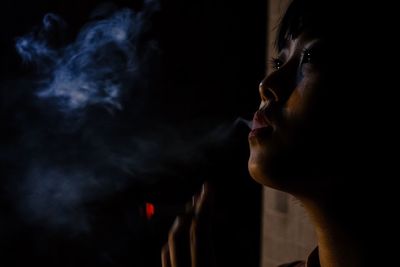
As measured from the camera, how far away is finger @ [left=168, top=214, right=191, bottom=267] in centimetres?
179

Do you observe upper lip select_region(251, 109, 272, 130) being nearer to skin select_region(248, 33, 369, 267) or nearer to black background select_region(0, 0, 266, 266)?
skin select_region(248, 33, 369, 267)

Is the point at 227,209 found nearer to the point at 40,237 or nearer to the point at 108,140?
the point at 108,140

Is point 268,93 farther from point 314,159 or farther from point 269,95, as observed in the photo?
point 314,159

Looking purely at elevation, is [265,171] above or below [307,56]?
below

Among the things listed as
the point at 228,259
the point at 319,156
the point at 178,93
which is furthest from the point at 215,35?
the point at 319,156

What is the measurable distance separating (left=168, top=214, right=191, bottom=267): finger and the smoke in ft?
10.4

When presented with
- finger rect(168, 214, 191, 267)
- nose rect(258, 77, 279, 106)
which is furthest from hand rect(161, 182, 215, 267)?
nose rect(258, 77, 279, 106)

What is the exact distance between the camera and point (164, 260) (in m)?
1.95

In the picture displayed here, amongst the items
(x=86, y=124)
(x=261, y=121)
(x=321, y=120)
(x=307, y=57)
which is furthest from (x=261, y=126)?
(x=86, y=124)

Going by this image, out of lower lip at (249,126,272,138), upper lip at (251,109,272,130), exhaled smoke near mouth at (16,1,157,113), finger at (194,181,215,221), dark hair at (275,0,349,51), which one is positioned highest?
exhaled smoke near mouth at (16,1,157,113)

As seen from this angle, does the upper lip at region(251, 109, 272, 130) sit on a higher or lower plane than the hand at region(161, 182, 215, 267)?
higher

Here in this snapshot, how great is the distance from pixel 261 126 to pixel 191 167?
3.27 meters

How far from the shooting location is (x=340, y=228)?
184 cm

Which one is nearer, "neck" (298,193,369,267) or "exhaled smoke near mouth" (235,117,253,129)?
"neck" (298,193,369,267)
